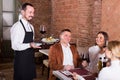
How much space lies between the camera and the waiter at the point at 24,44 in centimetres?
288

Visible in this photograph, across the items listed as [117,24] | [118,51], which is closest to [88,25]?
[117,24]

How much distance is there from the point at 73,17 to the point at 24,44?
2756 millimetres

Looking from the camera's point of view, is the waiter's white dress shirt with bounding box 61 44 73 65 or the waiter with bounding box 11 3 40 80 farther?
the waiter's white dress shirt with bounding box 61 44 73 65

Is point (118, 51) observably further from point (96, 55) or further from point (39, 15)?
point (39, 15)

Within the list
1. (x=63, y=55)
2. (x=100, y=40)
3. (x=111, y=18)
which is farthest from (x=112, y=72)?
(x=111, y=18)

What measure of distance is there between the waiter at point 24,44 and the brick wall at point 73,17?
1.84 m

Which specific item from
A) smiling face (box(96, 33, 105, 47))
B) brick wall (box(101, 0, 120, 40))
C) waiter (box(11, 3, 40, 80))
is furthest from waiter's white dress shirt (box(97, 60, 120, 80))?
brick wall (box(101, 0, 120, 40))

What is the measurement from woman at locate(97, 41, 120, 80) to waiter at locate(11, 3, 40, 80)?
1.05 m

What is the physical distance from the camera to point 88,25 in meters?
4.78

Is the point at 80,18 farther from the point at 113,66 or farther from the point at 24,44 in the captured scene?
the point at 113,66

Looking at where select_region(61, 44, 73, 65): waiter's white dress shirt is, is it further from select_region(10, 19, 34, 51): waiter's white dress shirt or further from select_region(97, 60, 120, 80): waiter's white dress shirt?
select_region(97, 60, 120, 80): waiter's white dress shirt

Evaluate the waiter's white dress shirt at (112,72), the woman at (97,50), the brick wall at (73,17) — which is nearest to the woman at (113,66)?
the waiter's white dress shirt at (112,72)

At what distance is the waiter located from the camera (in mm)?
2881

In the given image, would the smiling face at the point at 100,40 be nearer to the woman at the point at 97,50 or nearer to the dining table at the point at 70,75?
the woman at the point at 97,50
